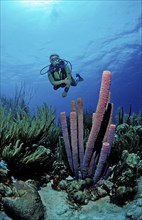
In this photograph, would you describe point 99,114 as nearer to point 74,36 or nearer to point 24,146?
point 24,146

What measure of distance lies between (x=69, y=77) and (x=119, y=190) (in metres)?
5.41

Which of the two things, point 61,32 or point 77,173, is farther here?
point 61,32

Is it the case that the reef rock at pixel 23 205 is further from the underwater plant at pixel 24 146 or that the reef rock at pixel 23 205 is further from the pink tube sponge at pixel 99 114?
the pink tube sponge at pixel 99 114

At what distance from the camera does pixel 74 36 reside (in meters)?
39.4

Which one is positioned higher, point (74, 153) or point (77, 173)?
point (74, 153)

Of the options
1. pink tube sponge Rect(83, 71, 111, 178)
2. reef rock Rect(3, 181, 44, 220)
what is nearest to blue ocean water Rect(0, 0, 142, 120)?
pink tube sponge Rect(83, 71, 111, 178)

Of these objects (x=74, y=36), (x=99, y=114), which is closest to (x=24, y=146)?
(x=99, y=114)

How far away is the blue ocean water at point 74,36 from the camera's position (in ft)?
101

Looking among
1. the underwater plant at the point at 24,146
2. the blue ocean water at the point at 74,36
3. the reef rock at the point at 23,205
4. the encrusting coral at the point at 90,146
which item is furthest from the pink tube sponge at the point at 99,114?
the blue ocean water at the point at 74,36

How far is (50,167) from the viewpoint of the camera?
13.5 feet

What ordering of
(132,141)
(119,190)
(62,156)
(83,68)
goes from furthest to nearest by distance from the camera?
(83,68) < (132,141) < (62,156) < (119,190)

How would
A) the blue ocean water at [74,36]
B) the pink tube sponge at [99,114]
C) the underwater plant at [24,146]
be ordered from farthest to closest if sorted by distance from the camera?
the blue ocean water at [74,36], the underwater plant at [24,146], the pink tube sponge at [99,114]

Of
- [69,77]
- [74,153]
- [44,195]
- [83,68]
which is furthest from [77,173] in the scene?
[83,68]

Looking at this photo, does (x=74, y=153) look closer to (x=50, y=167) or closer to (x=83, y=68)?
(x=50, y=167)
